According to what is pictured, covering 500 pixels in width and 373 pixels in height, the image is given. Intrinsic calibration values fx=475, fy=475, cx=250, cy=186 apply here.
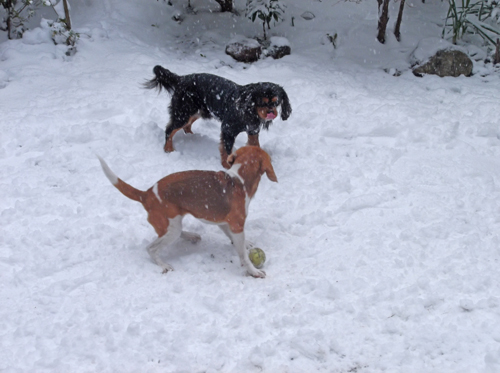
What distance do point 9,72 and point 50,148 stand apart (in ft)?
7.62

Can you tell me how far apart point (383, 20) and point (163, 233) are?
18.9ft

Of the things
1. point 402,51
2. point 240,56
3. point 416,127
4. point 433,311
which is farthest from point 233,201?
point 402,51

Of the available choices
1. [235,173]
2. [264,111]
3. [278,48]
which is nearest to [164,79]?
[264,111]

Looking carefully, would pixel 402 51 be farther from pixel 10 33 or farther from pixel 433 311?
pixel 10 33

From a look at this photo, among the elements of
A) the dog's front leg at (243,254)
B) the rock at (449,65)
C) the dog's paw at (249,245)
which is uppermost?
the rock at (449,65)

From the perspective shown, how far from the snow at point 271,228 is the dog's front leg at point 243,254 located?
104 millimetres

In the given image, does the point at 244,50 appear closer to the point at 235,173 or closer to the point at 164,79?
the point at 164,79

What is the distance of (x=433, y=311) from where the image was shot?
324 cm

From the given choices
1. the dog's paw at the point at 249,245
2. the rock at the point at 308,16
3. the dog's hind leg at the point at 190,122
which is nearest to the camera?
the dog's paw at the point at 249,245

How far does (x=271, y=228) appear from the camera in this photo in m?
4.23

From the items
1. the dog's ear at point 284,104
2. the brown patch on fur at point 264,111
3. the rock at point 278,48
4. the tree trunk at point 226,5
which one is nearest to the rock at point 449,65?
the rock at point 278,48

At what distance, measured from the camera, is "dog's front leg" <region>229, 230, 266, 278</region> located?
3.61 m

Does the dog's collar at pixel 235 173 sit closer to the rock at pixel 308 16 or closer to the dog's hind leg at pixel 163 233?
the dog's hind leg at pixel 163 233

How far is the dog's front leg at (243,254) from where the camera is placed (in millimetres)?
3609
